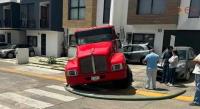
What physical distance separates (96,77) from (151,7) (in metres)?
12.1

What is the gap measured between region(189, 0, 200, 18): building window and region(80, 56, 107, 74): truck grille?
11.1 m

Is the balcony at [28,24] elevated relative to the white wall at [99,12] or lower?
lower

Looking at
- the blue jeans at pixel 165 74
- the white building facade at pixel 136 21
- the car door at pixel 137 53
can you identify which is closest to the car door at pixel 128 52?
the car door at pixel 137 53

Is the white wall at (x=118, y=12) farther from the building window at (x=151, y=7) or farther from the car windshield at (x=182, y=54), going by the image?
the car windshield at (x=182, y=54)

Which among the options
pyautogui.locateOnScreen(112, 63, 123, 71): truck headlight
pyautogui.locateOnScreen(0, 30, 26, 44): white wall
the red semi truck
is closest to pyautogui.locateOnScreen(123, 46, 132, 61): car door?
the red semi truck

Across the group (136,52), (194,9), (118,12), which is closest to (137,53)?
(136,52)

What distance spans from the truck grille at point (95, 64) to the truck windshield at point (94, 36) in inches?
70.4

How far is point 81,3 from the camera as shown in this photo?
2605 centimetres

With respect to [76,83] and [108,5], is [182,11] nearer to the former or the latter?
[108,5]

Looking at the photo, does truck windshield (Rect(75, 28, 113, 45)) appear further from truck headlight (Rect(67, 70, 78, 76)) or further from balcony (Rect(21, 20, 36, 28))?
balcony (Rect(21, 20, 36, 28))

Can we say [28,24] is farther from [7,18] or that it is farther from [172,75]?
[172,75]

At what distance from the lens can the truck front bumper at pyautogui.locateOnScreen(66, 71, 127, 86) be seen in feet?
36.5

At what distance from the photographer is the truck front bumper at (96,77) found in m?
11.1

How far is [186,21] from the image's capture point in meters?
20.2
